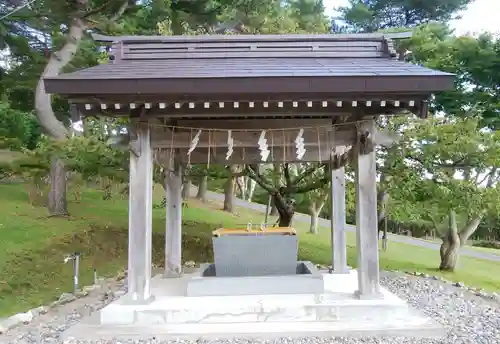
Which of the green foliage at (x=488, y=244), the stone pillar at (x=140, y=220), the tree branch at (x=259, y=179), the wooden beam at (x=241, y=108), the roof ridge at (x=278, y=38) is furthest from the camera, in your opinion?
the green foliage at (x=488, y=244)

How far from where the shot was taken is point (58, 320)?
20.2 feet

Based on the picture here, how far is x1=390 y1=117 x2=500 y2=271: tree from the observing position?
8297mm

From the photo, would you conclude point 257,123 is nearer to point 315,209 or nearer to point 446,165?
point 446,165

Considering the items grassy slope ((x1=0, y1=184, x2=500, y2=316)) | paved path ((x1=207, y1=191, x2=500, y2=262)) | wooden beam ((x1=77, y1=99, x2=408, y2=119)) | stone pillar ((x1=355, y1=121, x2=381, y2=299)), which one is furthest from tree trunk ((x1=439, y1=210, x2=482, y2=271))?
wooden beam ((x1=77, y1=99, x2=408, y2=119))

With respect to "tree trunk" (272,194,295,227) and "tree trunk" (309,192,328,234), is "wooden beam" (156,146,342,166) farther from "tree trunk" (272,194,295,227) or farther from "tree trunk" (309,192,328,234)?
"tree trunk" (309,192,328,234)

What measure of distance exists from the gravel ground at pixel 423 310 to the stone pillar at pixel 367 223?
0.80 meters

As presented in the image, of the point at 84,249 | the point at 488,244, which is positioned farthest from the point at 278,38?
the point at 488,244

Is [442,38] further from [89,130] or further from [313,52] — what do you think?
[89,130]

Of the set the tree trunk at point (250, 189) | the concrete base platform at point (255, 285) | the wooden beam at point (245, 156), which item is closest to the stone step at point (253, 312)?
the concrete base platform at point (255, 285)

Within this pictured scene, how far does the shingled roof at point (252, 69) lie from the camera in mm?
4843

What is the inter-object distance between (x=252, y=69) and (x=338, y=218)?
11.2ft

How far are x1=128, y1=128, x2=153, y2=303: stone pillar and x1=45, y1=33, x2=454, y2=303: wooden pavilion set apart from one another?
1 cm

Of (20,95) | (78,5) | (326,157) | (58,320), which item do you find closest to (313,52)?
(326,157)

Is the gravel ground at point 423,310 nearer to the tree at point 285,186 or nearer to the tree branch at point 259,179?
the tree at point 285,186
